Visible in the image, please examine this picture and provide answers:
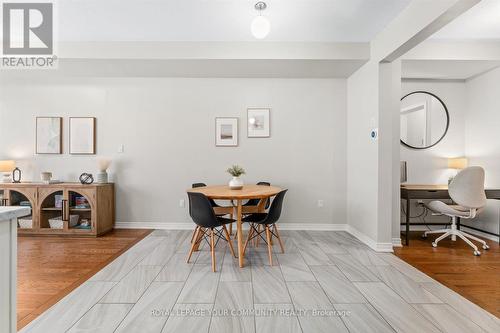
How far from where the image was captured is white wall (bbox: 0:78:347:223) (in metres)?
4.24

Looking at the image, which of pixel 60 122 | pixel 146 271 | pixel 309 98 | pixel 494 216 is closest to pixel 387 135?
pixel 309 98

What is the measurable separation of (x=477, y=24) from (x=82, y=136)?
567 centimetres

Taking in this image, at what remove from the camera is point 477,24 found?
297 centimetres

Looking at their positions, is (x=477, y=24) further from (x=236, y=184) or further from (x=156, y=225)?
(x=156, y=225)

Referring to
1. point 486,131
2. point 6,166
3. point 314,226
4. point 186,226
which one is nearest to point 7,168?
point 6,166

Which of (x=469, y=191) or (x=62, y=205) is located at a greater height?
(x=469, y=191)

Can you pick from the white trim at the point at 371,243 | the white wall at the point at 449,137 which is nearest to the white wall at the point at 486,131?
the white wall at the point at 449,137

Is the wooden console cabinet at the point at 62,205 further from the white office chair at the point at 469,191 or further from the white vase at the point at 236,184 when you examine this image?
the white office chair at the point at 469,191

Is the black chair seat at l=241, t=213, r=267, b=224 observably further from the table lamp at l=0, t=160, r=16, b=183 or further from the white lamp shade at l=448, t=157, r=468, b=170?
the table lamp at l=0, t=160, r=16, b=183

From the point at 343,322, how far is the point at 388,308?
1.47 ft

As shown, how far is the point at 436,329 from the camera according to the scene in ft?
5.77

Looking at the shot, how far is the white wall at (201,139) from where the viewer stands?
13.9 feet

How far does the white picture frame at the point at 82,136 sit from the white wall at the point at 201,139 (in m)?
0.10

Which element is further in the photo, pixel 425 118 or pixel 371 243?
pixel 425 118
